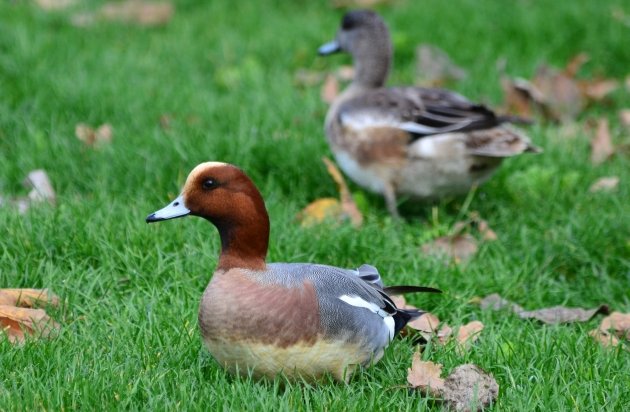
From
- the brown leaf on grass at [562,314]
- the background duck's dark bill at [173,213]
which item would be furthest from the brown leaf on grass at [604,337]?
the background duck's dark bill at [173,213]

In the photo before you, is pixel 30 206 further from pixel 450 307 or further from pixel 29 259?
pixel 450 307

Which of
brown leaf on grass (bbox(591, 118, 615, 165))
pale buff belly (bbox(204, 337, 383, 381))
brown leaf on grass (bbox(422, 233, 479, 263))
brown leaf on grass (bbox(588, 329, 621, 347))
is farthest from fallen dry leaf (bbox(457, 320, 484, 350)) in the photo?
brown leaf on grass (bbox(591, 118, 615, 165))

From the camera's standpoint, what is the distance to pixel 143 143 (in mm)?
5320

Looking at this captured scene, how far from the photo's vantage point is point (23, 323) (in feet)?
11.4

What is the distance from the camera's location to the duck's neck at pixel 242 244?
3.27 metres

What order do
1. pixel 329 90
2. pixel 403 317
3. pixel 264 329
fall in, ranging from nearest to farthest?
pixel 264 329
pixel 403 317
pixel 329 90

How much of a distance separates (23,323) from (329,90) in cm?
321

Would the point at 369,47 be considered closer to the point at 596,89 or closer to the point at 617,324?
the point at 596,89

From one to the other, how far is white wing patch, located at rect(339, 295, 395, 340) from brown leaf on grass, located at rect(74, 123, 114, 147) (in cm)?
234

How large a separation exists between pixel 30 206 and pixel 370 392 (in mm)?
1852

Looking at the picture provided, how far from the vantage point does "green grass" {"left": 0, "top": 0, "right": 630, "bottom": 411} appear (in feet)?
10.6

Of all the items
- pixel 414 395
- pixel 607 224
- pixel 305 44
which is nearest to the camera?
pixel 414 395

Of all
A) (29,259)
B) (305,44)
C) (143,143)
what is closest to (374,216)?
(143,143)

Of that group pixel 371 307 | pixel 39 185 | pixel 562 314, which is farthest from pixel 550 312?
pixel 39 185
